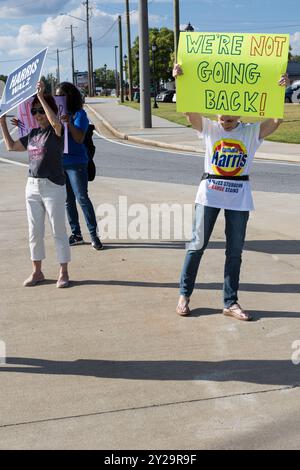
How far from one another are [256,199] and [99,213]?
111 inches

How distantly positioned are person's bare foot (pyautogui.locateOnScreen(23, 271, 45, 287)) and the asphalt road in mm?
6294

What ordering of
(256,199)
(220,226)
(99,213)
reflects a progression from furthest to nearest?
1. (256,199)
2. (99,213)
3. (220,226)

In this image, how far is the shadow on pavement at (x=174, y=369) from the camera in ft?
13.4

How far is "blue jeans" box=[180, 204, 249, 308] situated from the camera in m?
5.09

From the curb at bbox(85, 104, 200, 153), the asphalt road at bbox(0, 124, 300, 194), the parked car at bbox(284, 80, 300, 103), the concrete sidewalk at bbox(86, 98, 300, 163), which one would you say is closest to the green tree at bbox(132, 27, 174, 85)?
the parked car at bbox(284, 80, 300, 103)

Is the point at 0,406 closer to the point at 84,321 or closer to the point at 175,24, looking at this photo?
the point at 84,321

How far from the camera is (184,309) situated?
5.24m

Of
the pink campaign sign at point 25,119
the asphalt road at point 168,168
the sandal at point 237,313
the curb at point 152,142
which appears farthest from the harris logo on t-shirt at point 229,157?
the curb at point 152,142

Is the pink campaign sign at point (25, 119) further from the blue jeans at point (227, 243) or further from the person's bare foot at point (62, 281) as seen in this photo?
the blue jeans at point (227, 243)

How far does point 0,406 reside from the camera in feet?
12.3

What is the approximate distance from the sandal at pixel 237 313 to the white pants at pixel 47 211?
1.60 m

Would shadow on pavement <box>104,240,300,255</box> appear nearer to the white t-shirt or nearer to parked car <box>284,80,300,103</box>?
the white t-shirt

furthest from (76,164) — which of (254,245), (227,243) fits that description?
(227,243)
